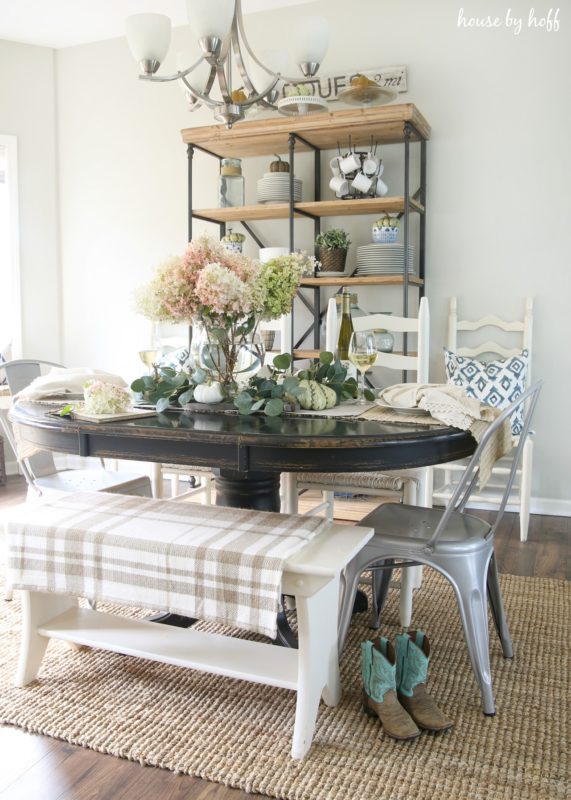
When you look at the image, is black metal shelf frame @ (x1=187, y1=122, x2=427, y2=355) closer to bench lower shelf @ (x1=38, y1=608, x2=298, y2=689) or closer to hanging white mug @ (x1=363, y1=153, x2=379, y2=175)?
hanging white mug @ (x1=363, y1=153, x2=379, y2=175)

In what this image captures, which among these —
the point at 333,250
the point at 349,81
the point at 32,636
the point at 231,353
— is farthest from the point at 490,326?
the point at 32,636

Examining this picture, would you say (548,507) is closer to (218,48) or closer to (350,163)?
(350,163)

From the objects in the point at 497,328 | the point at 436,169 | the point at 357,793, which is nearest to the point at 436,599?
the point at 357,793

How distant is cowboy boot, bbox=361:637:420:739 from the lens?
1786 millimetres

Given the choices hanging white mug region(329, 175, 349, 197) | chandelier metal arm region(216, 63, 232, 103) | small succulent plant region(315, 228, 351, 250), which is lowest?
small succulent plant region(315, 228, 351, 250)

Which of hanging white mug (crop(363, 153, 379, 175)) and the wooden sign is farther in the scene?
the wooden sign

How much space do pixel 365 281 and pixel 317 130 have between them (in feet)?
2.52

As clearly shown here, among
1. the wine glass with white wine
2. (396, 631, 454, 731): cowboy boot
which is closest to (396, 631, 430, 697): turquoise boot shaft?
(396, 631, 454, 731): cowboy boot

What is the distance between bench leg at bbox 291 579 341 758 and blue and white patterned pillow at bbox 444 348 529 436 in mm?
2007

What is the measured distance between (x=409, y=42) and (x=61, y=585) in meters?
3.30

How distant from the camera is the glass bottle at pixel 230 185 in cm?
412

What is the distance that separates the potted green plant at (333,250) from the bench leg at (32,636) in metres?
2.36

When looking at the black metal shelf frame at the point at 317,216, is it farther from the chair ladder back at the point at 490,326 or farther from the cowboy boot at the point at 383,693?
the cowboy boot at the point at 383,693

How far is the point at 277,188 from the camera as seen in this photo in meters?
3.96
